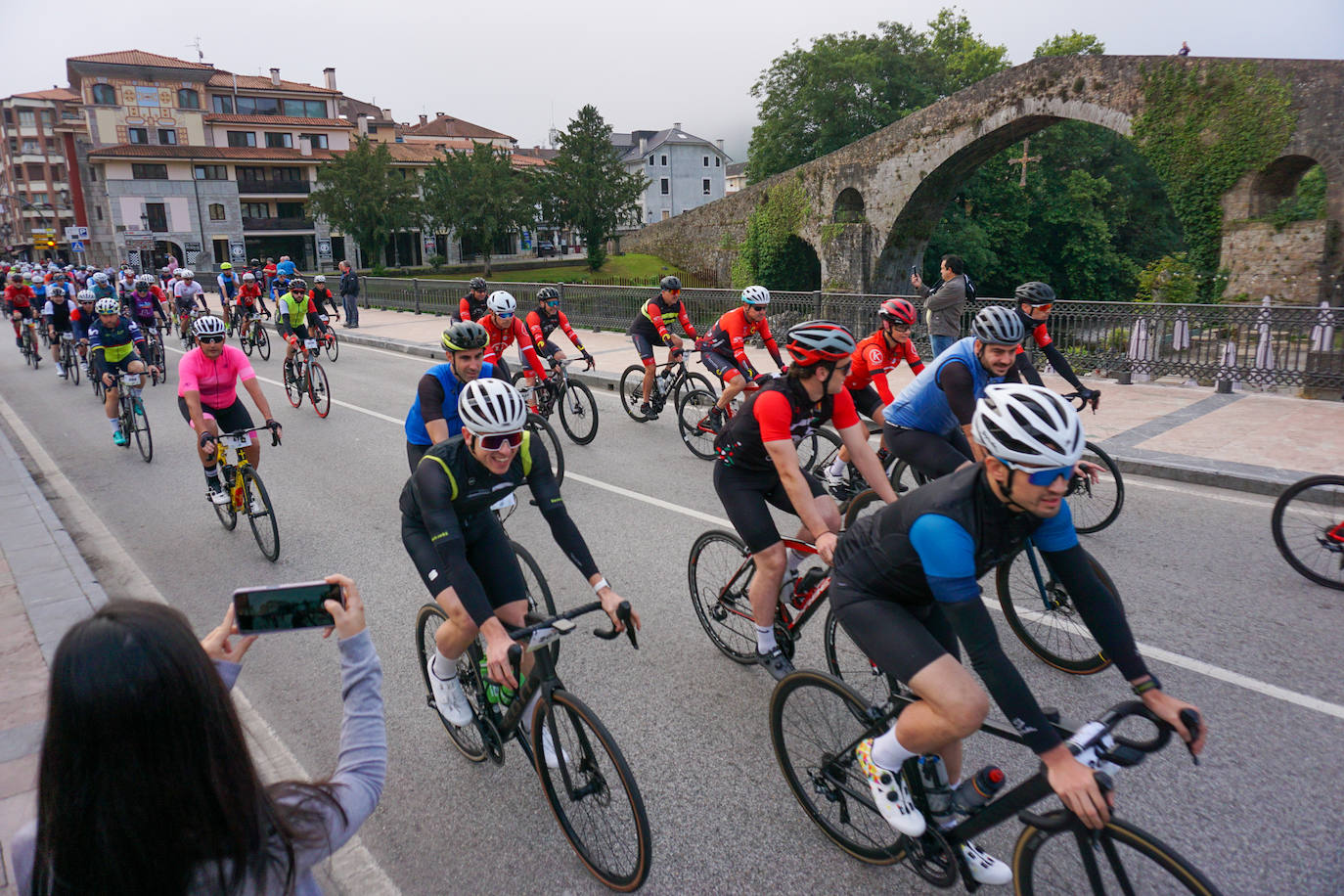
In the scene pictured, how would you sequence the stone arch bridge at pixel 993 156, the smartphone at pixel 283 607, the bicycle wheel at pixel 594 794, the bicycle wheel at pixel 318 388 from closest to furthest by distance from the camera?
the smartphone at pixel 283 607, the bicycle wheel at pixel 594 794, the bicycle wheel at pixel 318 388, the stone arch bridge at pixel 993 156

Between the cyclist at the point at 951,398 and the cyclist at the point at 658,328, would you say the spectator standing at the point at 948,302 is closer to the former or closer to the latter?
the cyclist at the point at 658,328

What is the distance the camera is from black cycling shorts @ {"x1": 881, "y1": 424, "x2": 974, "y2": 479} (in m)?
5.66

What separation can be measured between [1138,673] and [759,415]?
2115 millimetres

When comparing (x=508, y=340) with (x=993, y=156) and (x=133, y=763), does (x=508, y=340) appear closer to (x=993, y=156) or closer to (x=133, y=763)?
(x=133, y=763)

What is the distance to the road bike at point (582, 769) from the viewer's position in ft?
10.5

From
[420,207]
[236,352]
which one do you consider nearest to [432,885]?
[236,352]

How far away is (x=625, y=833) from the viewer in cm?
329

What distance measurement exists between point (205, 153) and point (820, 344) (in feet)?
236

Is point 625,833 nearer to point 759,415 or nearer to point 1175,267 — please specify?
point 759,415

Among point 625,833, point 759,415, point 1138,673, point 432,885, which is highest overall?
point 759,415

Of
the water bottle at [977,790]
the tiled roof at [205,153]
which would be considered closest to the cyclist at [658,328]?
the water bottle at [977,790]

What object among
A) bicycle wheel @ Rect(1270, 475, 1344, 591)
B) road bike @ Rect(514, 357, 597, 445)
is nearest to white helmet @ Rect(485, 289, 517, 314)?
road bike @ Rect(514, 357, 597, 445)

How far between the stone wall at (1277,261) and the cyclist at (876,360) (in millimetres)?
17851

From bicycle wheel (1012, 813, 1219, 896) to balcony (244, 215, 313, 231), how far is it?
7087cm
